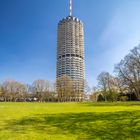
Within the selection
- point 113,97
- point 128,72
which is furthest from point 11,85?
point 128,72

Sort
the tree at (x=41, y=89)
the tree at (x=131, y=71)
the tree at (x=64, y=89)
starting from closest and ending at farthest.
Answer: the tree at (x=131, y=71) → the tree at (x=64, y=89) → the tree at (x=41, y=89)

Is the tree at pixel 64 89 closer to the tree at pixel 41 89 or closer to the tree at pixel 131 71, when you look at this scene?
the tree at pixel 41 89

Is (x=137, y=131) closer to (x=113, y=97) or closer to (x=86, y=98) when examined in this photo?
(x=113, y=97)

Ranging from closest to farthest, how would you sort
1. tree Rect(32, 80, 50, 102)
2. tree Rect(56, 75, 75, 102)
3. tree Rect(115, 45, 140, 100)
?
tree Rect(115, 45, 140, 100) → tree Rect(56, 75, 75, 102) → tree Rect(32, 80, 50, 102)

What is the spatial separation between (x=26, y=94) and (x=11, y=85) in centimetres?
1257

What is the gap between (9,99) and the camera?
129m

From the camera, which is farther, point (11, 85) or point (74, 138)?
point (11, 85)

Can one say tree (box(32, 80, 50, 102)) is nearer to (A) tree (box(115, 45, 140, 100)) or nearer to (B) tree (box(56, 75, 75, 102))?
(B) tree (box(56, 75, 75, 102))

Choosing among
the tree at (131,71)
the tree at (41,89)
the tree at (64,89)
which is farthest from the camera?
the tree at (41,89)

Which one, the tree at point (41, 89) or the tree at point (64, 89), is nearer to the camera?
the tree at point (64, 89)

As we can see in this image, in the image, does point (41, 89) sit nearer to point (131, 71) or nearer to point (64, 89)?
point (64, 89)

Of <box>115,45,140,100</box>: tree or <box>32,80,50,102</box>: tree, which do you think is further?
<box>32,80,50,102</box>: tree

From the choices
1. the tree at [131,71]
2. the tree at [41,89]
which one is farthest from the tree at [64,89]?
the tree at [131,71]

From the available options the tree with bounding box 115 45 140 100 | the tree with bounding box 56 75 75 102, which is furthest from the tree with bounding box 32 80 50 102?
the tree with bounding box 115 45 140 100
